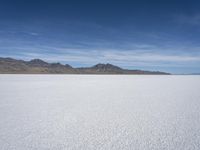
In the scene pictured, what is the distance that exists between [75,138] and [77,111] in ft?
6.62

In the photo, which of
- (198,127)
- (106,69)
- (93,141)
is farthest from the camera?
(106,69)

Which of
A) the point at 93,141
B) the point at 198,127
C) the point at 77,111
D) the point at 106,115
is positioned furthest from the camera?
the point at 77,111

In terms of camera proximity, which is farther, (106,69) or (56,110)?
(106,69)

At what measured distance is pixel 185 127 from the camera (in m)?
3.79

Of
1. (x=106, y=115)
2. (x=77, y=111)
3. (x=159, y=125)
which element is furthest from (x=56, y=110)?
(x=159, y=125)

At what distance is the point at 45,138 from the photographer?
320 cm

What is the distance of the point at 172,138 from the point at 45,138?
1805 millimetres

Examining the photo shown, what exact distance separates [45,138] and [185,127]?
2291 mm

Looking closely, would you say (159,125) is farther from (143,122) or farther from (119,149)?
(119,149)

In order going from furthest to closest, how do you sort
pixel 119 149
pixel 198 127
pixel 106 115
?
pixel 106 115, pixel 198 127, pixel 119 149

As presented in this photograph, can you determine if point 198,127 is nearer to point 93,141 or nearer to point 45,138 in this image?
point 93,141

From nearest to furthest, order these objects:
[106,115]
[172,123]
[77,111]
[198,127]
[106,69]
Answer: [198,127] < [172,123] < [106,115] < [77,111] < [106,69]

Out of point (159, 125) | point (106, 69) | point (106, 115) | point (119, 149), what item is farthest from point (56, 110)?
point (106, 69)

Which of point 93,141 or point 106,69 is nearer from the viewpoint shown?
point 93,141
